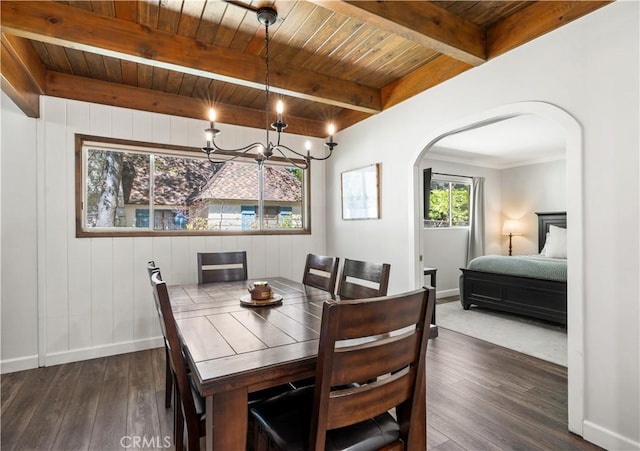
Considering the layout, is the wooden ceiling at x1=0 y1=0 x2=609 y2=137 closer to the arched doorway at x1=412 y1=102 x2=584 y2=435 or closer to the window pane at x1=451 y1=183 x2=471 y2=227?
the arched doorway at x1=412 y1=102 x2=584 y2=435

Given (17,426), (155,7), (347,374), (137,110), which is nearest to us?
(347,374)

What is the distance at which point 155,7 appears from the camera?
81.7 inches

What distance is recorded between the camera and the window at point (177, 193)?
3115 millimetres

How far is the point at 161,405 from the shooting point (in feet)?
7.12

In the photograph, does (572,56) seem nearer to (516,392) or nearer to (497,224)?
(516,392)

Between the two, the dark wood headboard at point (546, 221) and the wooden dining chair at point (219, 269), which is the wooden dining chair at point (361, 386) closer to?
the wooden dining chair at point (219, 269)

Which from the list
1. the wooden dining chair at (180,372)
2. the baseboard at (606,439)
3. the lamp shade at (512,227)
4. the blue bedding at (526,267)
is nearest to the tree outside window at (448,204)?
the lamp shade at (512,227)

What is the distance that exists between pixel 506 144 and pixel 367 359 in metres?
5.17

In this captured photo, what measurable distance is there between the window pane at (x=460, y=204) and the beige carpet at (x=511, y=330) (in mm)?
1845

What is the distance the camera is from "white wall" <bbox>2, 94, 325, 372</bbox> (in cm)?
273

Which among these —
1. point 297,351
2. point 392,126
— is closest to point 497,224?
point 392,126

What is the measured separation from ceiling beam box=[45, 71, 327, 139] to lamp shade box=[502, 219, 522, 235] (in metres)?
4.92

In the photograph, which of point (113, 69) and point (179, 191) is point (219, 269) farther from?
point (113, 69)

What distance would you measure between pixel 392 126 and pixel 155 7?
227 centimetres
